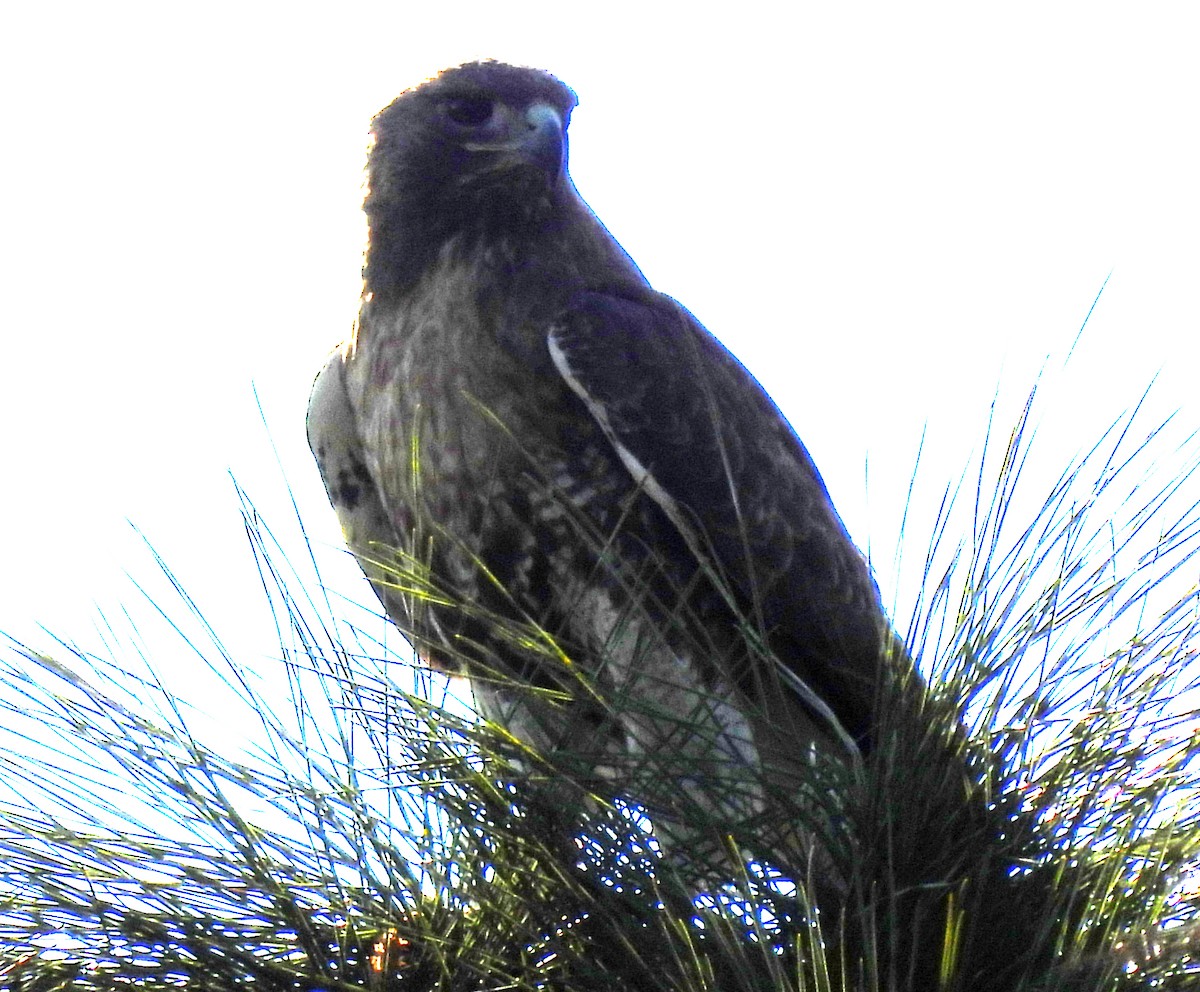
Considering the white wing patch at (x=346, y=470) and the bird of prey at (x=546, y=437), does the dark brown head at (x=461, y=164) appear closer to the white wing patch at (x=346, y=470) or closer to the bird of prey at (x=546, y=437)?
the bird of prey at (x=546, y=437)

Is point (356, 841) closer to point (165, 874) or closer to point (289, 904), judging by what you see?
point (289, 904)

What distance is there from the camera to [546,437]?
410 cm

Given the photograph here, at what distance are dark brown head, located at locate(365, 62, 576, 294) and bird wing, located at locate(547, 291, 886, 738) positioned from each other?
42cm

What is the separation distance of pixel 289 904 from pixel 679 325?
7.43 ft

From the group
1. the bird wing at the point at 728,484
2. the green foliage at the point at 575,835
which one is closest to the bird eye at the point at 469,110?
the bird wing at the point at 728,484

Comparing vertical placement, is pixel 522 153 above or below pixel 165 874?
above

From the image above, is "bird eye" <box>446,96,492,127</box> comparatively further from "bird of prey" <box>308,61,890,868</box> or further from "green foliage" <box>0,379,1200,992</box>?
"green foliage" <box>0,379,1200,992</box>

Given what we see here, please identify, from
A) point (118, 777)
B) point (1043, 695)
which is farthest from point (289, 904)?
point (1043, 695)

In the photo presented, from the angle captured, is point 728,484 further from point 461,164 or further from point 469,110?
point 469,110

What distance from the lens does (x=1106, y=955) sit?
2.09 m

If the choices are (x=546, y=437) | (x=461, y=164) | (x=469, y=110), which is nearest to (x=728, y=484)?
(x=546, y=437)

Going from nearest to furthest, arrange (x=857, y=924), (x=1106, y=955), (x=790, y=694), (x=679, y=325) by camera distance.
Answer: (x=1106, y=955), (x=857, y=924), (x=790, y=694), (x=679, y=325)

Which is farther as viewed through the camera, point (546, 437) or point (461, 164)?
point (461, 164)

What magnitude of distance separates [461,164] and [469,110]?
164 millimetres
